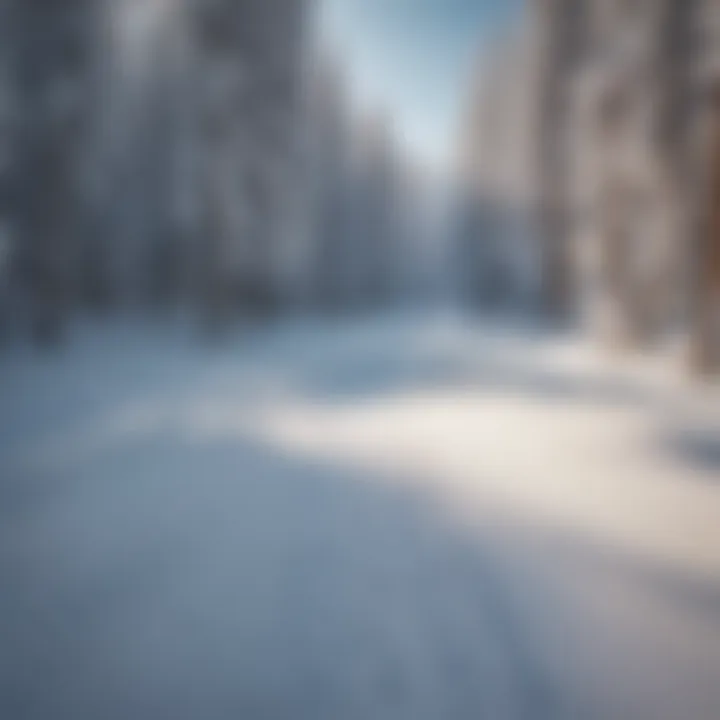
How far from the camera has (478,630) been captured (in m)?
2.06

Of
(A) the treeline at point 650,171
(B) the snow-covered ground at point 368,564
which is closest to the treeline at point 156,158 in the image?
(B) the snow-covered ground at point 368,564

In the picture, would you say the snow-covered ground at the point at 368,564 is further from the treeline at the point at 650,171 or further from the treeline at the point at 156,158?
the treeline at the point at 156,158

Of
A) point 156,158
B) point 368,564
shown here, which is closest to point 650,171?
point 368,564

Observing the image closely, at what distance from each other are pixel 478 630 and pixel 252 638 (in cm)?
83

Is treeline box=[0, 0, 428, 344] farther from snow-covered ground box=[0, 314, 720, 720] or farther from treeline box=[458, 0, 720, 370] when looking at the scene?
treeline box=[458, 0, 720, 370]

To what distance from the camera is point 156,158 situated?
22156mm

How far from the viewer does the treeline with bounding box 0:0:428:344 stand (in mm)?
11375

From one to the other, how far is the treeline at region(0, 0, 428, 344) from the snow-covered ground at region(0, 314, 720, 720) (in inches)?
139

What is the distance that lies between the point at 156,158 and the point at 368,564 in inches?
905

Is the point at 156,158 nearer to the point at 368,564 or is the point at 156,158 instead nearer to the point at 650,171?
the point at 650,171

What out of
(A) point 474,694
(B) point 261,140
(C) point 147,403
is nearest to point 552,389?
(C) point 147,403

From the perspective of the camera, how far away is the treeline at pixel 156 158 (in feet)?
37.3

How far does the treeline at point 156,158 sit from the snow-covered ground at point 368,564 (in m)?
3.52

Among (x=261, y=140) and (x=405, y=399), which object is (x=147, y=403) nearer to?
(x=405, y=399)
